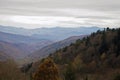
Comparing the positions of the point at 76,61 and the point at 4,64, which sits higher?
the point at 4,64

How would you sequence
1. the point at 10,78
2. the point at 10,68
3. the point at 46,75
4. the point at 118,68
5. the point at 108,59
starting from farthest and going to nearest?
the point at 108,59 < the point at 118,68 < the point at 10,68 < the point at 10,78 < the point at 46,75

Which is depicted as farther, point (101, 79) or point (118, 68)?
point (118, 68)

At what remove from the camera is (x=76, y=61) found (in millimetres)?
196375

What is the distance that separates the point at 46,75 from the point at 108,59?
131 m

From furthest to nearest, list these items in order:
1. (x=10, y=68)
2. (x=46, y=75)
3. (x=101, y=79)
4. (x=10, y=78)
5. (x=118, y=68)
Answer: (x=118, y=68) < (x=101, y=79) < (x=10, y=68) < (x=10, y=78) < (x=46, y=75)

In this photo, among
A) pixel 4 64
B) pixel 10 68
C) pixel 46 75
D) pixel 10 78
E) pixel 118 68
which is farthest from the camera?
pixel 118 68

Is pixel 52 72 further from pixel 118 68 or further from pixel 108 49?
pixel 108 49

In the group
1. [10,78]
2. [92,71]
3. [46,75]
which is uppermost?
[46,75]

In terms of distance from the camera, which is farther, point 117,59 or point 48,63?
point 117,59

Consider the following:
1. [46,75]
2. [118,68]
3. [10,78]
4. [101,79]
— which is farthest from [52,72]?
[118,68]

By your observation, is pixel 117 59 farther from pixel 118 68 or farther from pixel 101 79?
pixel 101 79

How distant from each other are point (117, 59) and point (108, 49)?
16.8 m

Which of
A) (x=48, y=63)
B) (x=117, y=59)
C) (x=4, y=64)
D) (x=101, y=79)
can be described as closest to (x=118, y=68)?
(x=117, y=59)

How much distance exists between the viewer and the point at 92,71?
18200 centimetres
